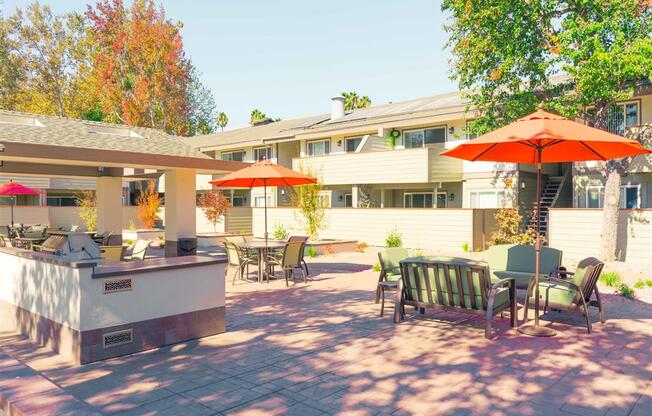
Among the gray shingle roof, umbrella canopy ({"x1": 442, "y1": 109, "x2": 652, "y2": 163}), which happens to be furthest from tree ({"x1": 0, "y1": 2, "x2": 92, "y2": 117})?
umbrella canopy ({"x1": 442, "y1": 109, "x2": 652, "y2": 163})

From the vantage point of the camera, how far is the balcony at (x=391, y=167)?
23.3 m

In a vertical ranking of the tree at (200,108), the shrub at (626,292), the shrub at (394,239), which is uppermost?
the tree at (200,108)

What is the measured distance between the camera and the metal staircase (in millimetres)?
22125

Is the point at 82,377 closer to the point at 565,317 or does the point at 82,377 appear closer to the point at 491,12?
the point at 565,317

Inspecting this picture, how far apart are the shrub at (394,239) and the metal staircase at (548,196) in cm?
575

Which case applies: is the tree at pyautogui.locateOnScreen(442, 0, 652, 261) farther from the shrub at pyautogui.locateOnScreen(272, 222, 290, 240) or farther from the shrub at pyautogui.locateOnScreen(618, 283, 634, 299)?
the shrub at pyautogui.locateOnScreen(272, 222, 290, 240)

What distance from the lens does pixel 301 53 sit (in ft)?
76.8

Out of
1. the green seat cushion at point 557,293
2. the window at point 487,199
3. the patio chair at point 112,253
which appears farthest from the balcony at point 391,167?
the green seat cushion at point 557,293

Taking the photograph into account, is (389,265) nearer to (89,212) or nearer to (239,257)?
(239,257)

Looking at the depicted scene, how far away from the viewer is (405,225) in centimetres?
2236

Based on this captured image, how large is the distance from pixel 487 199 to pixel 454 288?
17149 millimetres

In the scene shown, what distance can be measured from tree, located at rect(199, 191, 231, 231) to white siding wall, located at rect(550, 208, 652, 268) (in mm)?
16932

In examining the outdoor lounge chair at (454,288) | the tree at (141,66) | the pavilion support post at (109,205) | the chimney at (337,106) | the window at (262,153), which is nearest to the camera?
the outdoor lounge chair at (454,288)

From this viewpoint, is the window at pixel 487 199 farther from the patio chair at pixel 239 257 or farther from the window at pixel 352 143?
the patio chair at pixel 239 257
